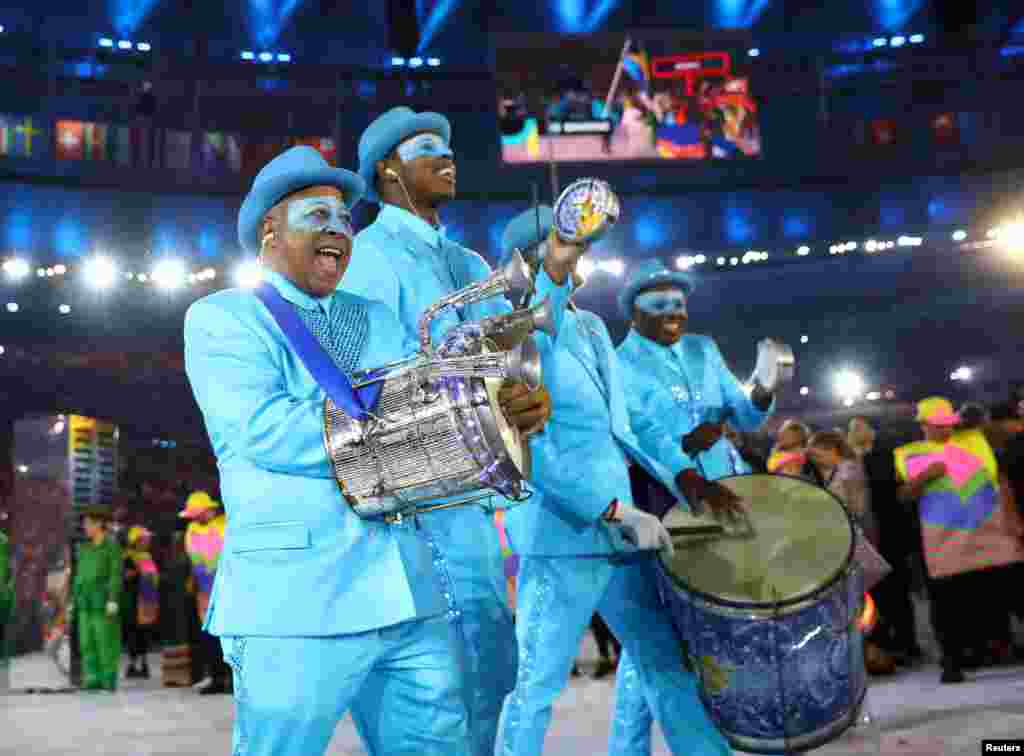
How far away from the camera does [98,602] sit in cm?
1112

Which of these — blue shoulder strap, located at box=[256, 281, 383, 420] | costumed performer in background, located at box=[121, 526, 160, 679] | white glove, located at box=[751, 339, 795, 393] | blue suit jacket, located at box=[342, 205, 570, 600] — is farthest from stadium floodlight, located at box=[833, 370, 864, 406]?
blue shoulder strap, located at box=[256, 281, 383, 420]

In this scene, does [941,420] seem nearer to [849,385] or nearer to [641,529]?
[641,529]

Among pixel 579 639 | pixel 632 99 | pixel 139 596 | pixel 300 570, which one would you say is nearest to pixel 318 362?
pixel 300 570

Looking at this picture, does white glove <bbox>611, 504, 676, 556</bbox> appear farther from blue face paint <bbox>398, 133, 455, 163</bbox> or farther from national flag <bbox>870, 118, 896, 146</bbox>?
national flag <bbox>870, 118, 896, 146</bbox>

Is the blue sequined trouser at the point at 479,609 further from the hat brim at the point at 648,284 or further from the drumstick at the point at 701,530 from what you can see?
the hat brim at the point at 648,284

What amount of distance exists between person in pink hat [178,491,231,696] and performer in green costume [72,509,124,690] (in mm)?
1315

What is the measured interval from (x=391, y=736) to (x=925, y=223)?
671 inches

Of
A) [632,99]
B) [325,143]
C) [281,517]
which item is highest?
[632,99]

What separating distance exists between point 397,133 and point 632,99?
1474 centimetres

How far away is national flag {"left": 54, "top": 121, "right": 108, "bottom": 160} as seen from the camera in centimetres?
1638

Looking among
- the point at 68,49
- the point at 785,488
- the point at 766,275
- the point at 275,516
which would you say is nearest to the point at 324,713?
the point at 275,516

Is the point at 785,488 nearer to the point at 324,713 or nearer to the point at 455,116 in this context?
the point at 324,713

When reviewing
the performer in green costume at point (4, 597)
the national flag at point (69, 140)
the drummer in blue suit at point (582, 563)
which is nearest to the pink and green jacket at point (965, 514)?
the drummer in blue suit at point (582, 563)

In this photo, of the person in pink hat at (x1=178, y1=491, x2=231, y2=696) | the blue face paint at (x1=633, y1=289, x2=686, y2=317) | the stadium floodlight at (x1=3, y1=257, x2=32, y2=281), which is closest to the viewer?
the blue face paint at (x1=633, y1=289, x2=686, y2=317)
